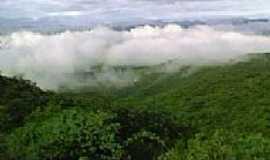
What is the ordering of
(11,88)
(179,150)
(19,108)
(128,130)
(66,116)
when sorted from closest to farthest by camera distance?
(179,150) < (66,116) < (128,130) < (19,108) < (11,88)

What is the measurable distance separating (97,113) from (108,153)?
7799mm

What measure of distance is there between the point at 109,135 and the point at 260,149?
1571cm

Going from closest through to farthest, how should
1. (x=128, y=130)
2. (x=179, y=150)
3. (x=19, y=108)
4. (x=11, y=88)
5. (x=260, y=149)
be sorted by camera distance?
1. (x=260, y=149)
2. (x=179, y=150)
3. (x=128, y=130)
4. (x=19, y=108)
5. (x=11, y=88)

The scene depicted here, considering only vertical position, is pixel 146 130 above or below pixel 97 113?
below

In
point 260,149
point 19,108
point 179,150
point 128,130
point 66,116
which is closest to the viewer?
point 260,149

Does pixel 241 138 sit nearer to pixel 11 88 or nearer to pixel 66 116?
pixel 66 116

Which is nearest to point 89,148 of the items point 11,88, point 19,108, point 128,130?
point 128,130

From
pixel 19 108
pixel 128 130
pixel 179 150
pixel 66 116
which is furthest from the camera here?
pixel 19 108

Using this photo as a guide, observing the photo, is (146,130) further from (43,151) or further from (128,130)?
(43,151)

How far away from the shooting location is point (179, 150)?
57250 mm

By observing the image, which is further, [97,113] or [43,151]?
[97,113]

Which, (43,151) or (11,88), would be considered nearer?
(43,151)

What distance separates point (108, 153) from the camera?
58.8m

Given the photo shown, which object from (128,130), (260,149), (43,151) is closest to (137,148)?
(128,130)
